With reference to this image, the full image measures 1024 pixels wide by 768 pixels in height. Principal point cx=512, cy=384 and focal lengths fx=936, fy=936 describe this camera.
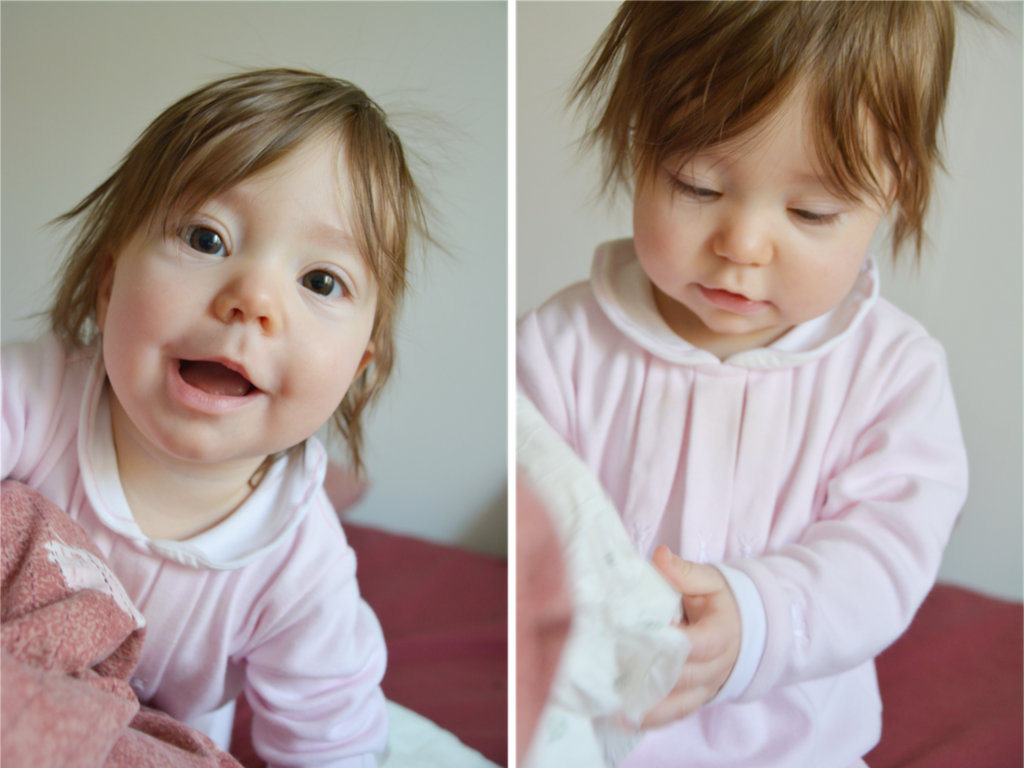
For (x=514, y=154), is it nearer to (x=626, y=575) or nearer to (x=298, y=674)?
(x=626, y=575)

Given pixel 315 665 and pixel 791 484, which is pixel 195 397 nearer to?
pixel 315 665

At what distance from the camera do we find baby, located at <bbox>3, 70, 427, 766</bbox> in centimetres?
65

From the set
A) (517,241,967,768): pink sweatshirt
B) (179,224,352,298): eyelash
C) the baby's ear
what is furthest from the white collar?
the baby's ear

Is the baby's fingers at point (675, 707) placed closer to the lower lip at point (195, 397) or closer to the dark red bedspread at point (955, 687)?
the dark red bedspread at point (955, 687)

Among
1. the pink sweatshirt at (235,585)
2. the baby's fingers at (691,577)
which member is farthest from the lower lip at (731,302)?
the pink sweatshirt at (235,585)

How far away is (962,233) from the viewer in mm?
795

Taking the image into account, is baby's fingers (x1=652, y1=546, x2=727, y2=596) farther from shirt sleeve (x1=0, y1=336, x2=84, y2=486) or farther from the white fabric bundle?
shirt sleeve (x1=0, y1=336, x2=84, y2=486)

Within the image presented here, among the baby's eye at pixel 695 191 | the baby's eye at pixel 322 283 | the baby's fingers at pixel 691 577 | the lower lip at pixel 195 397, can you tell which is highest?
the baby's eye at pixel 695 191

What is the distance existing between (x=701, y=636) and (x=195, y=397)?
16.2 inches

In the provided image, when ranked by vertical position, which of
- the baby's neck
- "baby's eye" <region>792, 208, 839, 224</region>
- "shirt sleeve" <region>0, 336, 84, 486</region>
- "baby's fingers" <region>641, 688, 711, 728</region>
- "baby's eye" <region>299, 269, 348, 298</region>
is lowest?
"baby's fingers" <region>641, 688, 711, 728</region>

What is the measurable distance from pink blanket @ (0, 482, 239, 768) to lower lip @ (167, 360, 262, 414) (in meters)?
0.13

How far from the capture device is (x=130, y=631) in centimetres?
65

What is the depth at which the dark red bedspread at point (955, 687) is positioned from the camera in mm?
784

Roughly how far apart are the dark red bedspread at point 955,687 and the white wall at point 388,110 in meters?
0.40
